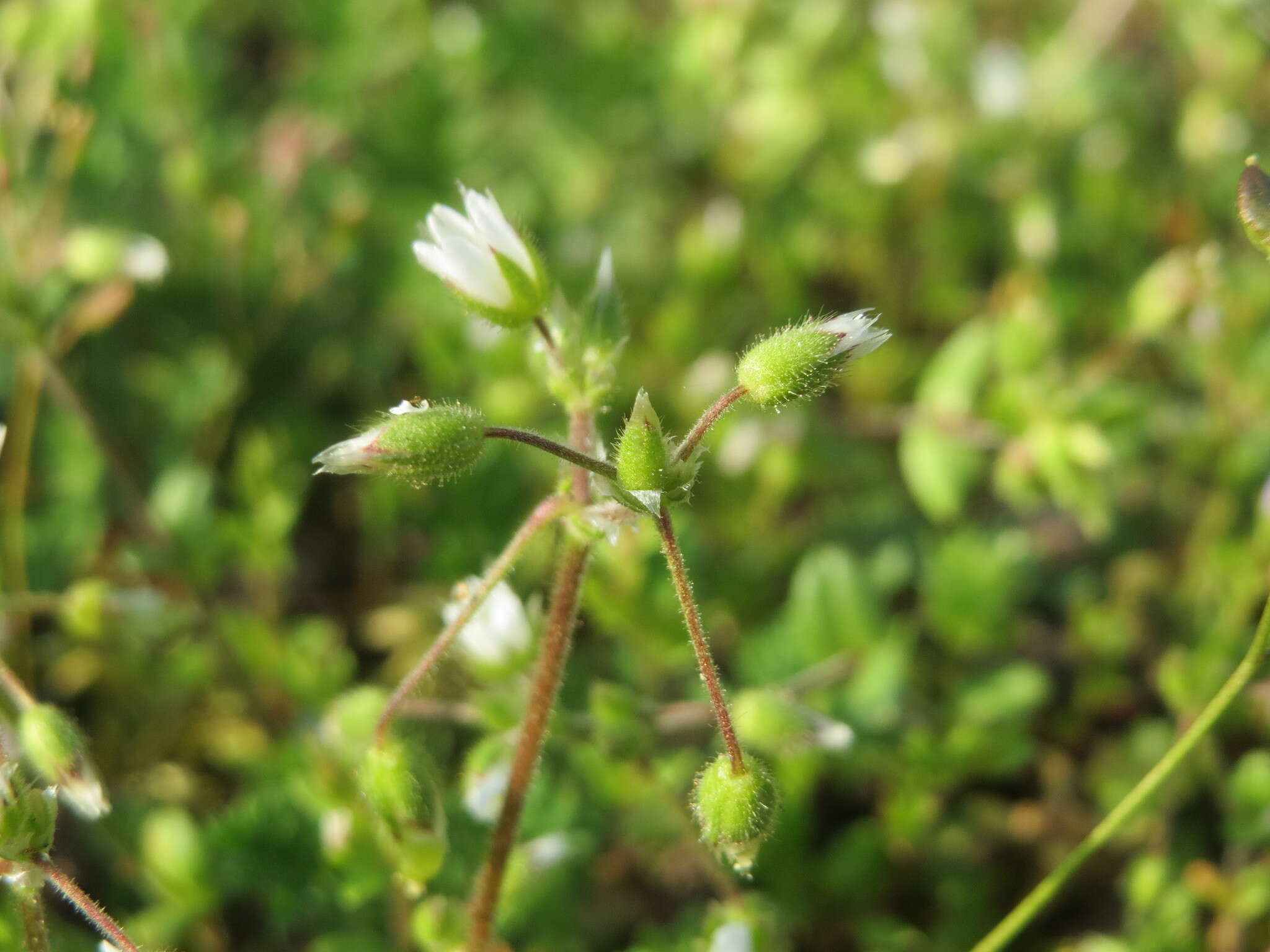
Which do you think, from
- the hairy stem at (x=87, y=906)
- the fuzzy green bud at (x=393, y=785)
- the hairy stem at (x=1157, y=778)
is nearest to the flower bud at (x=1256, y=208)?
the hairy stem at (x=1157, y=778)

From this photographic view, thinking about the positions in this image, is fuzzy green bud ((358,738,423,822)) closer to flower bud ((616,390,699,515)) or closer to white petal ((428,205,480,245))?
flower bud ((616,390,699,515))

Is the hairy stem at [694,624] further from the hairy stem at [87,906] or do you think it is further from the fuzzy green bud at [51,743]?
the fuzzy green bud at [51,743]

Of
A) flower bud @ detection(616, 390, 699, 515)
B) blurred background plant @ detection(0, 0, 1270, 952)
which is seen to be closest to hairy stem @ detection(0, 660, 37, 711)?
blurred background plant @ detection(0, 0, 1270, 952)

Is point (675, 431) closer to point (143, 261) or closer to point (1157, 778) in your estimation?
point (143, 261)

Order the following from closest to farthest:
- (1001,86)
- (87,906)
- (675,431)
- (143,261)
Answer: (87,906) → (143,261) → (675,431) → (1001,86)

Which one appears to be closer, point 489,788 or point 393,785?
point 393,785

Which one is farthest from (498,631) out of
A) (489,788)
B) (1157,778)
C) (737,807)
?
(1157,778)
